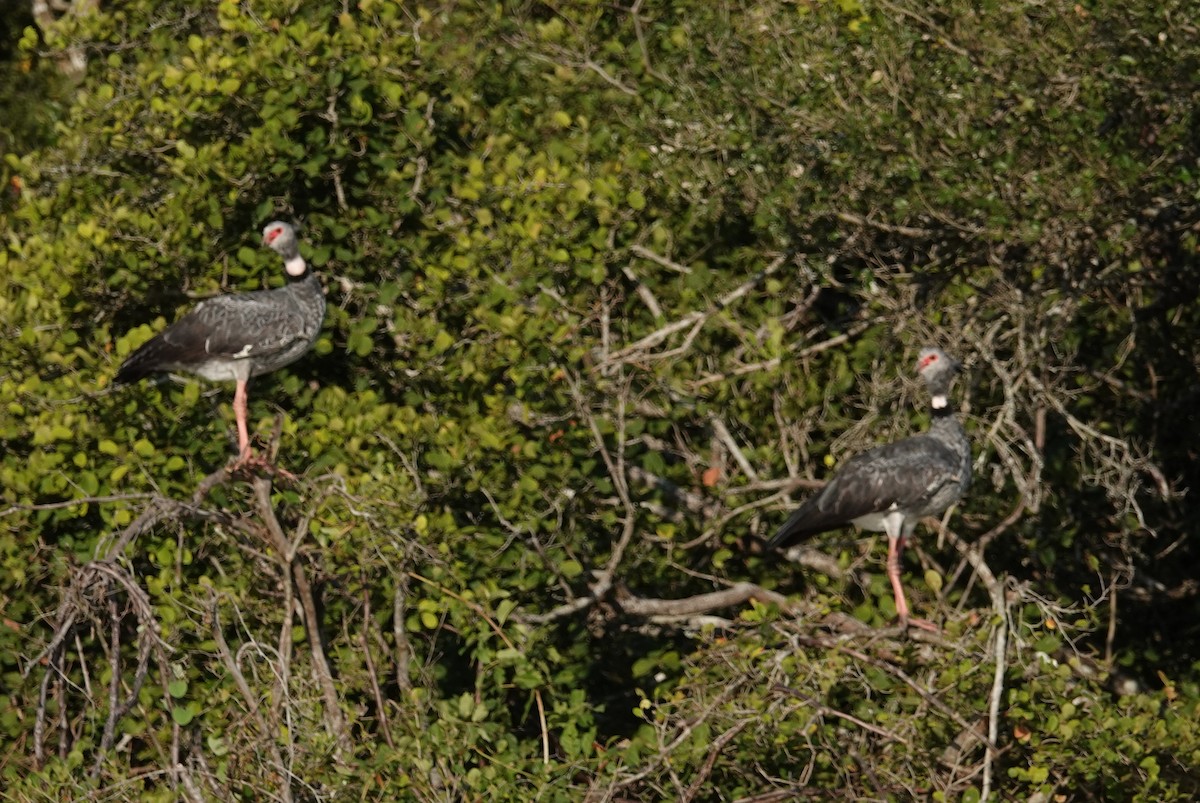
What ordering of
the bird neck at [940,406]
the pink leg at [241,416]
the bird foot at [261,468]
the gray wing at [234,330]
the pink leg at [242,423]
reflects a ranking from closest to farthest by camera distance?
1. the bird foot at [261,468]
2. the pink leg at [242,423]
3. the pink leg at [241,416]
4. the gray wing at [234,330]
5. the bird neck at [940,406]

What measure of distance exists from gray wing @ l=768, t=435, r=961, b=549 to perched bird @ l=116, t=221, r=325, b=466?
2.43m

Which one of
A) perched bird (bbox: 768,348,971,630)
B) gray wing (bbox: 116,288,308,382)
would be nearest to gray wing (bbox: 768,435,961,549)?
perched bird (bbox: 768,348,971,630)

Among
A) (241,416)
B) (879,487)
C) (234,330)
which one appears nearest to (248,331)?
(234,330)

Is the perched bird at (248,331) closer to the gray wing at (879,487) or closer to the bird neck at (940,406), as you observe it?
the gray wing at (879,487)

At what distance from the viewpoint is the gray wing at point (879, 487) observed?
818 cm

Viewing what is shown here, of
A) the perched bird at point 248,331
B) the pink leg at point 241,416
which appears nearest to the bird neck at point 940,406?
the perched bird at point 248,331

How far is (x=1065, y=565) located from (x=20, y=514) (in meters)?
5.02

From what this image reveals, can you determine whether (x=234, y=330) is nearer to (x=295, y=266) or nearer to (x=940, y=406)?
(x=295, y=266)

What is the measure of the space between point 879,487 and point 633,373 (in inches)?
51.7

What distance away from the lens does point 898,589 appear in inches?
328

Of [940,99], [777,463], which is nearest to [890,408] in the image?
[777,463]

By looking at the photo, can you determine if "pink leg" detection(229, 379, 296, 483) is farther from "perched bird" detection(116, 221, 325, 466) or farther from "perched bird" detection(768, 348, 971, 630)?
"perched bird" detection(768, 348, 971, 630)

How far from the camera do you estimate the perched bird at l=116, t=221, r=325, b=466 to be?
26.8 ft

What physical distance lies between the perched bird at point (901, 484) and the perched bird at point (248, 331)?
2.43m
